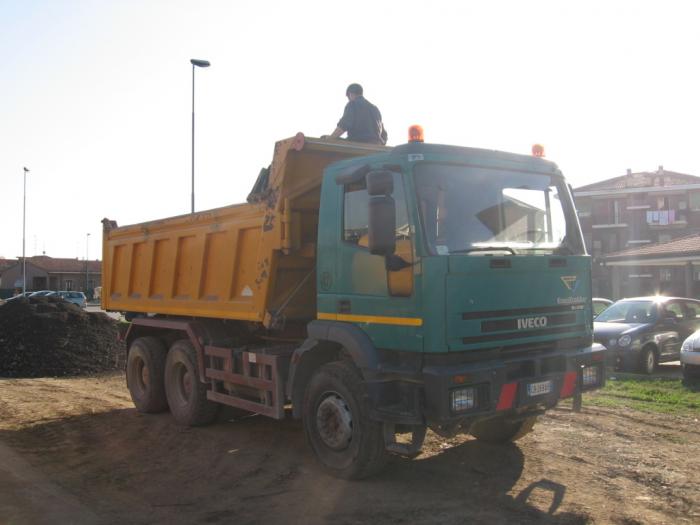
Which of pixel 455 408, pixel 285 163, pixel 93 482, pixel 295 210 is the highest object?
pixel 285 163

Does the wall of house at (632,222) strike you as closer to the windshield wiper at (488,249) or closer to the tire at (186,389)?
the tire at (186,389)

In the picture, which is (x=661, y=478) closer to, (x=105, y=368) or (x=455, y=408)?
(x=455, y=408)

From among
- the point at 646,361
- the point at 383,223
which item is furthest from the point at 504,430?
the point at 646,361

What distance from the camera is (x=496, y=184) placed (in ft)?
19.6

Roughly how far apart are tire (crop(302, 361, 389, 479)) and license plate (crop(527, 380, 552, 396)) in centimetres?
130

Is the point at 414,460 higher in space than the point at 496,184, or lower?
lower

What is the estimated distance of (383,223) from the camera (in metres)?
5.29

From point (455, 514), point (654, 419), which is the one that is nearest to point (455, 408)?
point (455, 514)

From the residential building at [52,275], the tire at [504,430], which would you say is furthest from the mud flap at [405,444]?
the residential building at [52,275]

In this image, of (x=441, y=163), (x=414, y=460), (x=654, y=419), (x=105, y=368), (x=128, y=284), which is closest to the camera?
(x=441, y=163)

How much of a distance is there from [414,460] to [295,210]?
271 centimetres

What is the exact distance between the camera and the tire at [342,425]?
5.71 metres

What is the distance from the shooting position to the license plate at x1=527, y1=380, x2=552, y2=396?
5688 mm

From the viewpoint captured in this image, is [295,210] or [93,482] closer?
[93,482]
